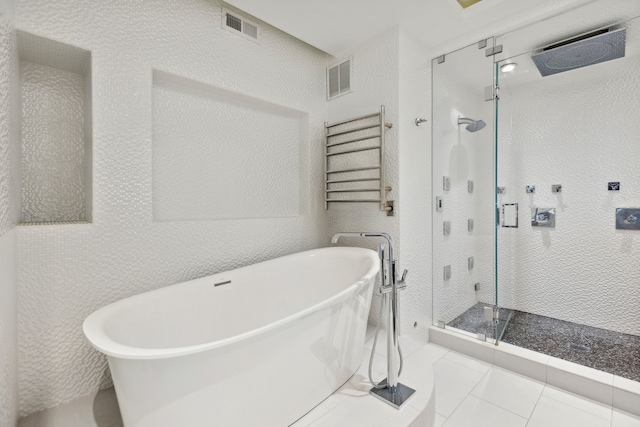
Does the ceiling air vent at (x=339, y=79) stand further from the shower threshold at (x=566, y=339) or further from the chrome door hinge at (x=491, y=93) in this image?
the shower threshold at (x=566, y=339)

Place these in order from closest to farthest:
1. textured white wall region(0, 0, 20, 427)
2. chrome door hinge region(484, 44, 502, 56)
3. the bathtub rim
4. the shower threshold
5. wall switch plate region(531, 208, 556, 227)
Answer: the bathtub rim → textured white wall region(0, 0, 20, 427) → the shower threshold → chrome door hinge region(484, 44, 502, 56) → wall switch plate region(531, 208, 556, 227)

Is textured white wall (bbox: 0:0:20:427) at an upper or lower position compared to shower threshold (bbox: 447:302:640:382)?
upper

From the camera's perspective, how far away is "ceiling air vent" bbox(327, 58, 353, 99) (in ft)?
7.77

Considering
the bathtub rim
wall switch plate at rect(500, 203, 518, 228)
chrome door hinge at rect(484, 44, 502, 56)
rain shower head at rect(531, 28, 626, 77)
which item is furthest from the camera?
wall switch plate at rect(500, 203, 518, 228)

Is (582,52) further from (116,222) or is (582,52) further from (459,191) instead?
(116,222)

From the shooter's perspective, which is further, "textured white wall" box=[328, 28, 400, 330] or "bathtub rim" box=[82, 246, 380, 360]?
"textured white wall" box=[328, 28, 400, 330]

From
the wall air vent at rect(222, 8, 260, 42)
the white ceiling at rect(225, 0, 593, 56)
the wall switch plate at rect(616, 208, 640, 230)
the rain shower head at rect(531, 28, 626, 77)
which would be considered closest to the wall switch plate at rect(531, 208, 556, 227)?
the wall switch plate at rect(616, 208, 640, 230)

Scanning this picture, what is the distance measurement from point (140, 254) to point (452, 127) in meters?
2.37

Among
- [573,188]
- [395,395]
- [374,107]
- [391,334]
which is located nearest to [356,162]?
[374,107]

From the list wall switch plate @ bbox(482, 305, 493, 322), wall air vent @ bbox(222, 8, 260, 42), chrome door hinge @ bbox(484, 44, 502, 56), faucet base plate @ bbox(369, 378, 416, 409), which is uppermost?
wall air vent @ bbox(222, 8, 260, 42)

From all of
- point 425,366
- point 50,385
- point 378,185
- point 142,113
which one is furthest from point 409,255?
point 50,385

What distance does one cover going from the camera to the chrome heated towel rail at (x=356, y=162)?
2086 mm

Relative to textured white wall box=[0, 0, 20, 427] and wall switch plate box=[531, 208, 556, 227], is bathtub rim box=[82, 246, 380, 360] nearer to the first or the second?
textured white wall box=[0, 0, 20, 427]

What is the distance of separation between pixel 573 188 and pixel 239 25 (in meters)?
2.90
